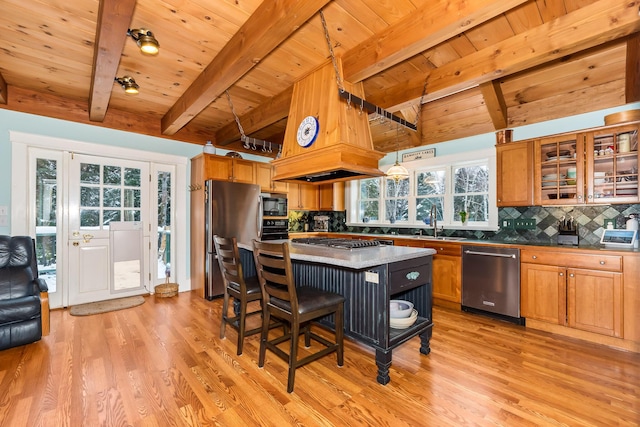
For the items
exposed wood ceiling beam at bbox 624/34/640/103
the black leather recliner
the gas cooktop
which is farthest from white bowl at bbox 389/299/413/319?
the black leather recliner

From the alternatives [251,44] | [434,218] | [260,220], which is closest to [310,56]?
[251,44]

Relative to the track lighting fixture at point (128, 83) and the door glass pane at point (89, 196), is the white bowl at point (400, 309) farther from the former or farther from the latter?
the door glass pane at point (89, 196)

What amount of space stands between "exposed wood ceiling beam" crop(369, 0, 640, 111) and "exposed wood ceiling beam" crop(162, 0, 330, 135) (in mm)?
1602

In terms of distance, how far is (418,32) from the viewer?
202 cm

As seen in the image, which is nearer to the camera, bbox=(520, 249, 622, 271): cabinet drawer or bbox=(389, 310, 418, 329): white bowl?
bbox=(389, 310, 418, 329): white bowl

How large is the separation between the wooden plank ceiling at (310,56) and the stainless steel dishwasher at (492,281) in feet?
5.87

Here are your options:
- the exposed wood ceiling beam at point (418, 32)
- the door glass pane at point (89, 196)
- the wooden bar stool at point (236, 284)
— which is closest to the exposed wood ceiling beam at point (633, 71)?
the exposed wood ceiling beam at point (418, 32)

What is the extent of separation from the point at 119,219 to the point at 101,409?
9.98 feet

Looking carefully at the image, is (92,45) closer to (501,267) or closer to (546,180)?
(501,267)

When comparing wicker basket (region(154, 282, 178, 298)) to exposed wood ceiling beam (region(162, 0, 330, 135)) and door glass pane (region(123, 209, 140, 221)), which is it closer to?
door glass pane (region(123, 209, 140, 221))

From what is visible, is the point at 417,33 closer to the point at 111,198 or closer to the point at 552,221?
the point at 552,221

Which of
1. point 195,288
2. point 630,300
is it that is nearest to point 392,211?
point 630,300

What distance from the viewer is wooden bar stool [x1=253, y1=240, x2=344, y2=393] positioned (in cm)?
200

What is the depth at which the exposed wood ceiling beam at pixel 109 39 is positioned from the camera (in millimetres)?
1789
